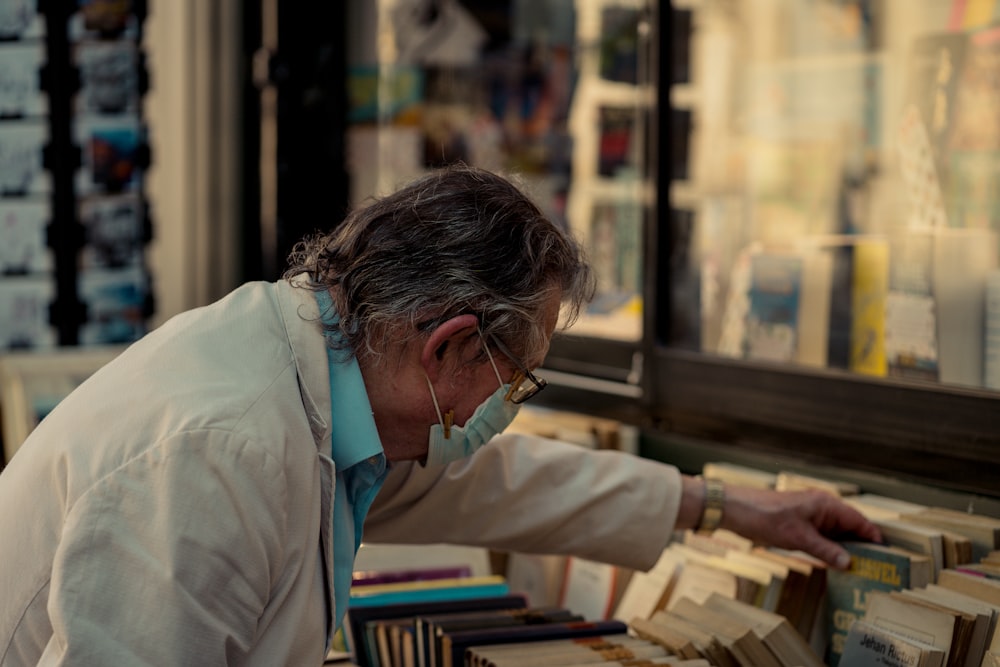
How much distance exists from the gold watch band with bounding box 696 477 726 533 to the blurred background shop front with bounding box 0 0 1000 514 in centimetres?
39

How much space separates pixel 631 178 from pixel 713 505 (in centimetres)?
137

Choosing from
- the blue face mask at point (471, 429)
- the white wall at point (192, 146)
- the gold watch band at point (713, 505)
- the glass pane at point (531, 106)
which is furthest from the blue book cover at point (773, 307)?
the white wall at point (192, 146)

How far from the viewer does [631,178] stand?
3.42 meters

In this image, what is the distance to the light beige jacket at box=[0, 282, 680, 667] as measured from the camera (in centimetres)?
148

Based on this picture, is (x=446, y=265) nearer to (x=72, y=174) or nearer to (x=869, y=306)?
(x=869, y=306)

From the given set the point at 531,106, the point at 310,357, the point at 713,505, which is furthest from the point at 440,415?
the point at 531,106

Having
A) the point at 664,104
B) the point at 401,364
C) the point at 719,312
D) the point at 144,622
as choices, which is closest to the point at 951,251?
the point at 719,312

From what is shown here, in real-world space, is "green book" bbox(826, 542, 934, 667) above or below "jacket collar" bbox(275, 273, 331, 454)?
below

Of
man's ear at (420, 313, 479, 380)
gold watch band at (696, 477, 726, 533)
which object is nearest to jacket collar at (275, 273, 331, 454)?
man's ear at (420, 313, 479, 380)

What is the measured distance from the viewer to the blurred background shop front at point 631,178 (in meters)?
2.51

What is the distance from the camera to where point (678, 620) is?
2.14 m

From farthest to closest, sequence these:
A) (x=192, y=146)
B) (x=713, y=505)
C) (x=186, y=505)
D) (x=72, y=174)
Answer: (x=192, y=146) < (x=72, y=174) < (x=713, y=505) < (x=186, y=505)

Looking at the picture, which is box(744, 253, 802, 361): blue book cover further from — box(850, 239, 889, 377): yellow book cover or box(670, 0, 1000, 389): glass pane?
box(850, 239, 889, 377): yellow book cover

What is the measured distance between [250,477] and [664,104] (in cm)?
186
